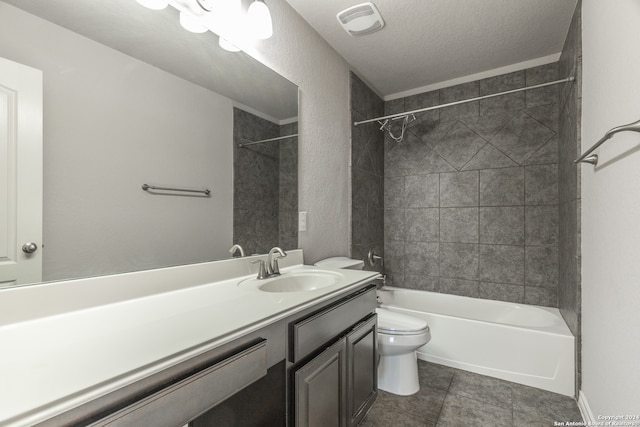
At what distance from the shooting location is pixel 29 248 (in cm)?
85

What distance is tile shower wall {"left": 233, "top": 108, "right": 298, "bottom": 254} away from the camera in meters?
1.50

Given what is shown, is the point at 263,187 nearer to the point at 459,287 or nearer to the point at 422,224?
the point at 422,224

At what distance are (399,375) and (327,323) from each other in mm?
1030

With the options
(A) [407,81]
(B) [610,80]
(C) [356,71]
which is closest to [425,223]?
(A) [407,81]

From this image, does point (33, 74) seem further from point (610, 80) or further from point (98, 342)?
point (610, 80)

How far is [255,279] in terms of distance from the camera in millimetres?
1383

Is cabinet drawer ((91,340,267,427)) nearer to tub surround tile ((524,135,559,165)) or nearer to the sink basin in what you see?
the sink basin

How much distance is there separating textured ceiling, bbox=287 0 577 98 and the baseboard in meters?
2.36

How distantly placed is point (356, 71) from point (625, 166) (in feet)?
6.87

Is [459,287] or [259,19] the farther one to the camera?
[459,287]

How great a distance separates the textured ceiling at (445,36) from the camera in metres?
1.83

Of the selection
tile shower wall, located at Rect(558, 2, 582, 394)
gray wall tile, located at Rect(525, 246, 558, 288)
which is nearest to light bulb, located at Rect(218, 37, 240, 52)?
tile shower wall, located at Rect(558, 2, 582, 394)

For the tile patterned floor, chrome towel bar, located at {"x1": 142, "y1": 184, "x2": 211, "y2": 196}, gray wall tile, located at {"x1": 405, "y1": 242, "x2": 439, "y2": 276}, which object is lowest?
the tile patterned floor

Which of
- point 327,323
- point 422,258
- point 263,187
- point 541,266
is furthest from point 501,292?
point 263,187
